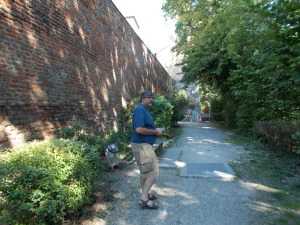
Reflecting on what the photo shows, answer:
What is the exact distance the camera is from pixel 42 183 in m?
2.34

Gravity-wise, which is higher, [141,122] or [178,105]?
[178,105]

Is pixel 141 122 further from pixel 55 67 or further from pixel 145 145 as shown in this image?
pixel 55 67

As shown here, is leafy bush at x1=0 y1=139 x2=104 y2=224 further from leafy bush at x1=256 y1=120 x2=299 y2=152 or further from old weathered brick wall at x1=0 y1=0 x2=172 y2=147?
leafy bush at x1=256 y1=120 x2=299 y2=152

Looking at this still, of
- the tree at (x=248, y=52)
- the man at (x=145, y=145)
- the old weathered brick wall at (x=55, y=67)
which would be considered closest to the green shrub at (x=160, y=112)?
the old weathered brick wall at (x=55, y=67)

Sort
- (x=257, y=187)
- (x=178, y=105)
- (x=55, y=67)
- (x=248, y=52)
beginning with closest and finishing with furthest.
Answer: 1. (x=257, y=187)
2. (x=55, y=67)
3. (x=248, y=52)
4. (x=178, y=105)

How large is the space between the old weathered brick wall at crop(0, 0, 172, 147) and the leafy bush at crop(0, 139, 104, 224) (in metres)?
0.99

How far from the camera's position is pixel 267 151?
672 cm

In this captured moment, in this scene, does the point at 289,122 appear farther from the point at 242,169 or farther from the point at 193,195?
the point at 193,195

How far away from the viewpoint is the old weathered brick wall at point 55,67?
11.2 feet

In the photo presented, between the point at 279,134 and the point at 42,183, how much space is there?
6.10m

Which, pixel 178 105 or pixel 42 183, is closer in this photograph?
pixel 42 183

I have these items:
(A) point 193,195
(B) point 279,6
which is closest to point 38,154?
(A) point 193,195

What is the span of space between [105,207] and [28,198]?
4.30ft

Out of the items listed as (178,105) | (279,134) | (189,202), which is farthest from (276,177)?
(178,105)
